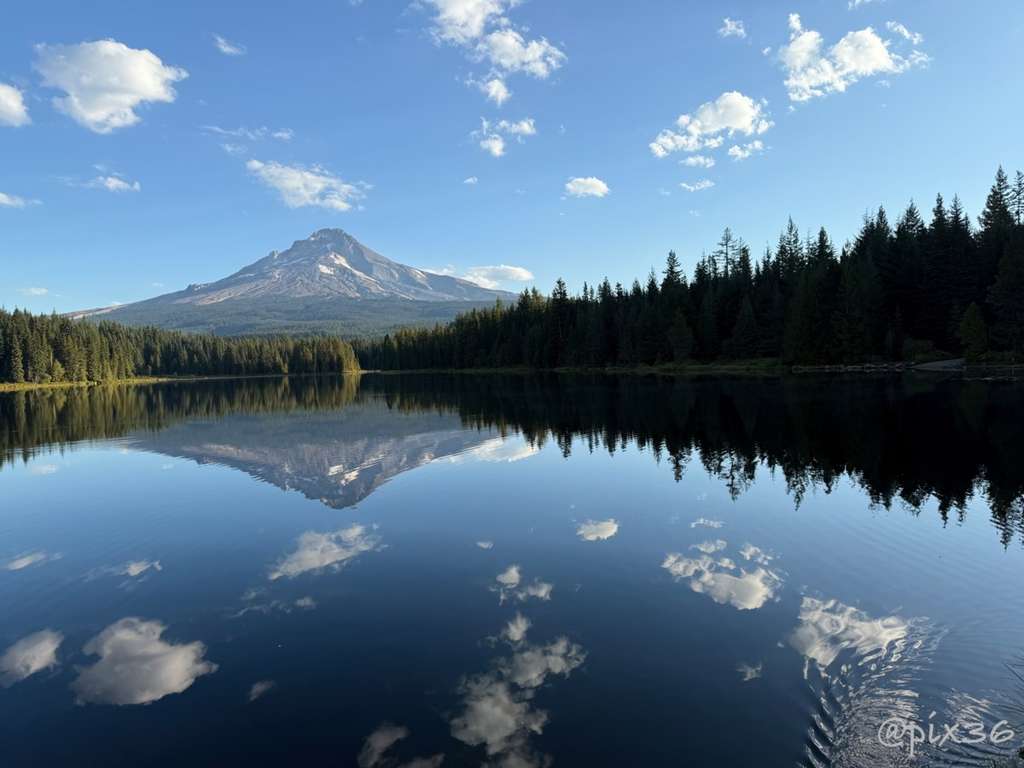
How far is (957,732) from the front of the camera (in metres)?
8.59

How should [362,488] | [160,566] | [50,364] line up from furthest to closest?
[50,364] → [362,488] → [160,566]

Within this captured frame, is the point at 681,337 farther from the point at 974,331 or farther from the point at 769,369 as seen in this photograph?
the point at 974,331

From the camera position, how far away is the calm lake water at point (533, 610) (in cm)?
895

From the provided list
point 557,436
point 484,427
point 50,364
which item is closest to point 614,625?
point 557,436

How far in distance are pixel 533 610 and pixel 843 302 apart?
97.8 m

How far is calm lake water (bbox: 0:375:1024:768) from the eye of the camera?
8.95 metres

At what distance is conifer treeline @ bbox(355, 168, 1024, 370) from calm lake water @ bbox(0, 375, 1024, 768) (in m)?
68.6

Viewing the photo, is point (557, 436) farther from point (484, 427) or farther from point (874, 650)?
point (874, 650)

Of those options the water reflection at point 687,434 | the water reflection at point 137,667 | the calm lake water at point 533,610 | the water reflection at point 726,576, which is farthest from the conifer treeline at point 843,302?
the water reflection at point 137,667

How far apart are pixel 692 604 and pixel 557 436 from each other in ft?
92.1

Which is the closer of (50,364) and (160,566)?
(160,566)

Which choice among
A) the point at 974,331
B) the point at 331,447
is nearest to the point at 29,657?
the point at 331,447

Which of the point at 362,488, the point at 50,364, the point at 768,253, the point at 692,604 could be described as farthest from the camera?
the point at 50,364

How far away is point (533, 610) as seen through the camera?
→ 13.5 meters
